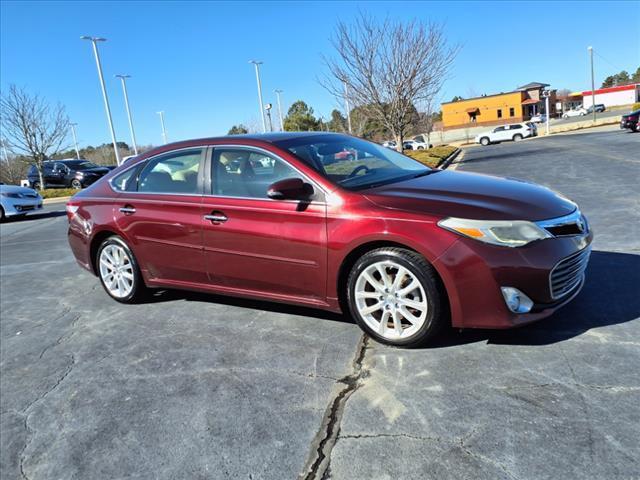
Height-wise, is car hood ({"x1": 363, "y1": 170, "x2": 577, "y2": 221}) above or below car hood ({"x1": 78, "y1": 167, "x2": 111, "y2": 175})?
below

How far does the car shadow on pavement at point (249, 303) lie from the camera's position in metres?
4.26

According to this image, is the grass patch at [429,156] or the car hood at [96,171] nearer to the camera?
the grass patch at [429,156]

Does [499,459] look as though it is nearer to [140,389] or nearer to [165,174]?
[140,389]

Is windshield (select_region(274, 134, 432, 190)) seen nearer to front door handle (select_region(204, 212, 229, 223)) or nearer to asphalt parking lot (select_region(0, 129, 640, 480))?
front door handle (select_region(204, 212, 229, 223))

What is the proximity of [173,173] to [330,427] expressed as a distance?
9.68 feet

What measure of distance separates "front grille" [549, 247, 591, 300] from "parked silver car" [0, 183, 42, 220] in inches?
597

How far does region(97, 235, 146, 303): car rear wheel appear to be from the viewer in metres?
4.96

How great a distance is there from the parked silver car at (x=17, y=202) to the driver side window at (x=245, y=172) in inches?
498

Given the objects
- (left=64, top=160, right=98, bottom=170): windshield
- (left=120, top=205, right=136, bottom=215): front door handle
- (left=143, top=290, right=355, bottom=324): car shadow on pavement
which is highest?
(left=64, top=160, right=98, bottom=170): windshield

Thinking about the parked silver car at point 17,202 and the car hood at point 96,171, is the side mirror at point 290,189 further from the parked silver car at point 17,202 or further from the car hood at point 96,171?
the car hood at point 96,171

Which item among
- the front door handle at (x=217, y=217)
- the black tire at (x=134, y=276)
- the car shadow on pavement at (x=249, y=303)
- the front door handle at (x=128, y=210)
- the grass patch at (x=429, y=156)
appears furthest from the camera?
the grass patch at (x=429, y=156)

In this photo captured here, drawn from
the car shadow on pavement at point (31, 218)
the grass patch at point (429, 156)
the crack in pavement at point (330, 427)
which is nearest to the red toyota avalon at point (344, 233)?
the crack in pavement at point (330, 427)

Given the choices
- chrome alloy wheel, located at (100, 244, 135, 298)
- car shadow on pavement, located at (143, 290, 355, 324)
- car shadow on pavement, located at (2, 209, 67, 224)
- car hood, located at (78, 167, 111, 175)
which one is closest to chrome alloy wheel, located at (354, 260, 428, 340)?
car shadow on pavement, located at (143, 290, 355, 324)

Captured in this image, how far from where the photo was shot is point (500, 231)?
3.13m
